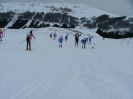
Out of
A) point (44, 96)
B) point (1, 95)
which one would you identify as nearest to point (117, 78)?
point (44, 96)

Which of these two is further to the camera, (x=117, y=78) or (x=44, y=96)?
(x=117, y=78)

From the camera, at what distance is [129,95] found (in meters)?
6.05

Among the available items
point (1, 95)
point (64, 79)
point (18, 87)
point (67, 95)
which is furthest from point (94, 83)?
point (1, 95)

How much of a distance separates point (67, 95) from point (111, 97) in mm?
1340

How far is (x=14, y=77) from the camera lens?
7.24 meters

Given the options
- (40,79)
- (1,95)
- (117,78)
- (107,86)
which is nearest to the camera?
(1,95)

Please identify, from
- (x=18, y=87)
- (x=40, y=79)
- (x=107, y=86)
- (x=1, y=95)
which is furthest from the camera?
(x=40, y=79)

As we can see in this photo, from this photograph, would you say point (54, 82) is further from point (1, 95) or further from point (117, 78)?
point (117, 78)

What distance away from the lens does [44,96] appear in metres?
5.54

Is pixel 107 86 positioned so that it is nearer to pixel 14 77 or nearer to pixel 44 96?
pixel 44 96

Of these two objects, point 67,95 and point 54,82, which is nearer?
point 67,95

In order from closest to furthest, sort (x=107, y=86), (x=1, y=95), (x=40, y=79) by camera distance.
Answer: (x=1, y=95) → (x=107, y=86) → (x=40, y=79)

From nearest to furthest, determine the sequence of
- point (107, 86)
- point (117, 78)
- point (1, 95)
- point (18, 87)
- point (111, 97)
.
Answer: point (1, 95) < point (111, 97) < point (18, 87) < point (107, 86) < point (117, 78)

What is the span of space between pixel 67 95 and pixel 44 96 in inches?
27.9
